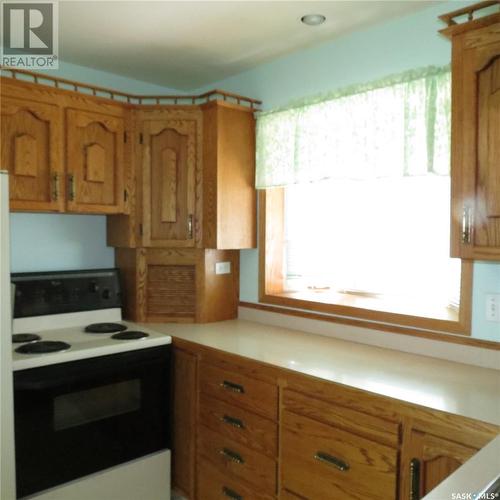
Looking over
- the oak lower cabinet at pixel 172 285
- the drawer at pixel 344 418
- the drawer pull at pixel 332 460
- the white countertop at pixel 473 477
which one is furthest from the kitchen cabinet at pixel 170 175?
the white countertop at pixel 473 477

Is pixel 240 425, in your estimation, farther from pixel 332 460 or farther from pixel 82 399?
pixel 82 399

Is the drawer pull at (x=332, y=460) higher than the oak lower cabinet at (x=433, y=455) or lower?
lower

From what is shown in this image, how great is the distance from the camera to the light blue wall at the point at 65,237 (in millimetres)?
2631

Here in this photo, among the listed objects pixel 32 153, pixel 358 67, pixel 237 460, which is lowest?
pixel 237 460

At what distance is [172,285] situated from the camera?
9.23 feet

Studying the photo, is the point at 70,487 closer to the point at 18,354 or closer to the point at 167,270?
the point at 18,354

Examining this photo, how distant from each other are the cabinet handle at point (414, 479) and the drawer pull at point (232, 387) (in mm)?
787

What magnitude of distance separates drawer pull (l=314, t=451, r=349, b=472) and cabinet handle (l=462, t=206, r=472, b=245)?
90 cm

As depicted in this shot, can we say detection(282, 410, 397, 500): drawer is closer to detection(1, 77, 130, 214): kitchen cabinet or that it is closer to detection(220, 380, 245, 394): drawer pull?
detection(220, 380, 245, 394): drawer pull

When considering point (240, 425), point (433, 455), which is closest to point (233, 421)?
point (240, 425)

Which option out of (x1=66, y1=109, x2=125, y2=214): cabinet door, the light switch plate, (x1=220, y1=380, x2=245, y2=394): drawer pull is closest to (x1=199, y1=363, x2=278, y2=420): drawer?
(x1=220, y1=380, x2=245, y2=394): drawer pull

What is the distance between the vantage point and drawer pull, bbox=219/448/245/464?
2.09 metres

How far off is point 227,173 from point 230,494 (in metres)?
1.64

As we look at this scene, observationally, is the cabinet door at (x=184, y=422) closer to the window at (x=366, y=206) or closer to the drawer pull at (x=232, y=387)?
the drawer pull at (x=232, y=387)
